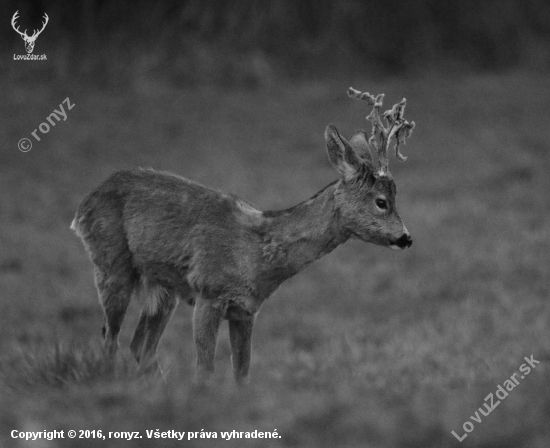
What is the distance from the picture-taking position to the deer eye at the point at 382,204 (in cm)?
631

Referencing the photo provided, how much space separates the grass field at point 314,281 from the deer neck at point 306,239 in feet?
2.50

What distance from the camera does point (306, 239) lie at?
255 inches

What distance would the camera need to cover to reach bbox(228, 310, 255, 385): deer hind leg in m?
6.69

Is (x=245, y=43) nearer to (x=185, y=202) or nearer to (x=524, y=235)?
(x=524, y=235)

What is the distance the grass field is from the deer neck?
76cm

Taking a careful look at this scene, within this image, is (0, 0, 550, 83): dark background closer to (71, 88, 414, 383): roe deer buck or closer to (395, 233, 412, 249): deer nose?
(71, 88, 414, 383): roe deer buck

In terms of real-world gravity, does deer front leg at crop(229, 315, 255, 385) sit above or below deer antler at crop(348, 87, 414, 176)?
below

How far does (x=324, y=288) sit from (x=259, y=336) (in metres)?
1.74

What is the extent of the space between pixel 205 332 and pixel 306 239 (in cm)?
87

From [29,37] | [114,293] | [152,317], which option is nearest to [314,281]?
[152,317]

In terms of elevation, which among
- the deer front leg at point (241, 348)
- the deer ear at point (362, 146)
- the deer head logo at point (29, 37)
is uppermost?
the deer head logo at point (29, 37)

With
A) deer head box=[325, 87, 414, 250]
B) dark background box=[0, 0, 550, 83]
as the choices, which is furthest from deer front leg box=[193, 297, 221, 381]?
dark background box=[0, 0, 550, 83]

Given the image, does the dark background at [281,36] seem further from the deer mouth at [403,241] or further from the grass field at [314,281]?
the deer mouth at [403,241]

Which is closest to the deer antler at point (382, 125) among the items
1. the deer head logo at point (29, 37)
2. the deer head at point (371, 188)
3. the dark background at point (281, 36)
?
the deer head at point (371, 188)
